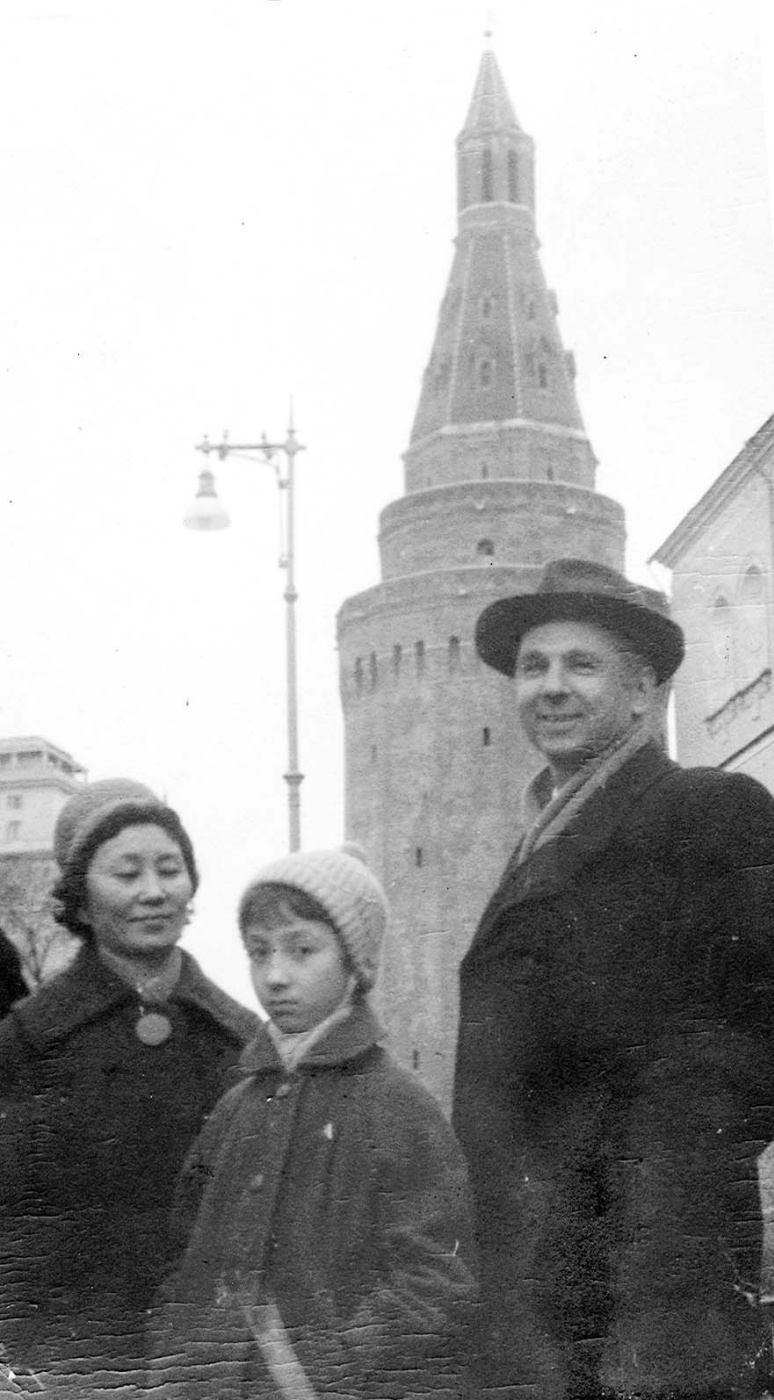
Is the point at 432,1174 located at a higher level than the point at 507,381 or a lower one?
lower

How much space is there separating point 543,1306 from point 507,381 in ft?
7.69

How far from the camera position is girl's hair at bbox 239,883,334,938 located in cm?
381

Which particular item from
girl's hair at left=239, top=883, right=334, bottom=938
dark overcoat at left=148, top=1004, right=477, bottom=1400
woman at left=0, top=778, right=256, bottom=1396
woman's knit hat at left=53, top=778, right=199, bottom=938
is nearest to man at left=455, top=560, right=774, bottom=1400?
dark overcoat at left=148, top=1004, right=477, bottom=1400

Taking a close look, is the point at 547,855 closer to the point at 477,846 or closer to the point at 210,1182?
the point at 477,846

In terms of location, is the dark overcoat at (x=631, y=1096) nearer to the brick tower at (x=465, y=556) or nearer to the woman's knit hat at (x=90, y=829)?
the brick tower at (x=465, y=556)

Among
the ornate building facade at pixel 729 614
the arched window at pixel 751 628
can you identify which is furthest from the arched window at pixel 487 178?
the arched window at pixel 751 628

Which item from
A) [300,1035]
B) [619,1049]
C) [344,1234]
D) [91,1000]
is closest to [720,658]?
[619,1049]

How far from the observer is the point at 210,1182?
383cm

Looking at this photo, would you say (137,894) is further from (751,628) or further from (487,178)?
(487,178)

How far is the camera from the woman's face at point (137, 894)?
3.91 metres

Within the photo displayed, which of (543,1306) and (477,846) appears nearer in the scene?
(543,1306)

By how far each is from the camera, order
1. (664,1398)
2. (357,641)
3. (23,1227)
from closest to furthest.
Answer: (664,1398)
(23,1227)
(357,641)

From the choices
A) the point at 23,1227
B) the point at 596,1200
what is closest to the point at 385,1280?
the point at 596,1200

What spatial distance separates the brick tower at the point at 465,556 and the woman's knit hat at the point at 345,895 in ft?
0.27
